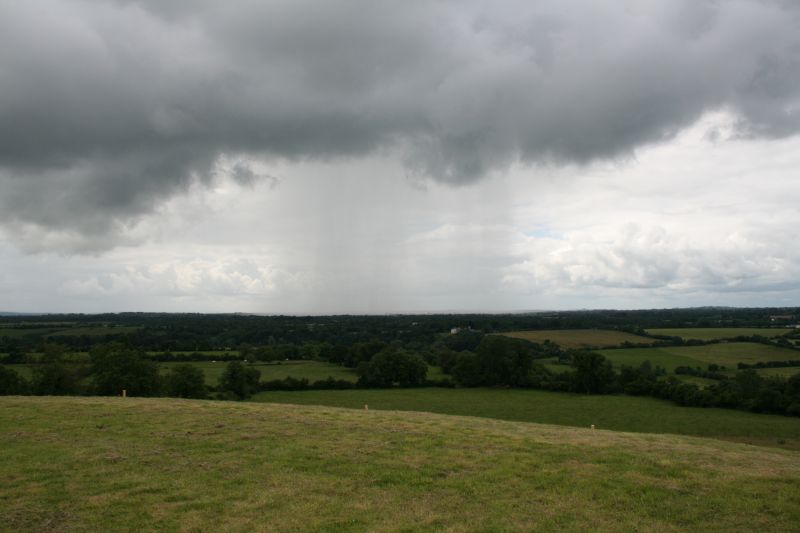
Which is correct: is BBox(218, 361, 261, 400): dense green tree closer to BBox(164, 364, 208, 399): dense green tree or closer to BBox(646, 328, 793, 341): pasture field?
BBox(164, 364, 208, 399): dense green tree

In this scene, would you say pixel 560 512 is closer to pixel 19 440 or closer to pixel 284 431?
pixel 284 431

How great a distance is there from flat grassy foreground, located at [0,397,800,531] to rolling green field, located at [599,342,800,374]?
8070 cm

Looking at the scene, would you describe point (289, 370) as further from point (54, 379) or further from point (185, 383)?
point (54, 379)

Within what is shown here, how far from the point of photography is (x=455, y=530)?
1186 centimetres

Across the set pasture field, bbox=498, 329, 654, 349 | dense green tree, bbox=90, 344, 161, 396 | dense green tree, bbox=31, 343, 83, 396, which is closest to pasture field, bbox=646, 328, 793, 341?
pasture field, bbox=498, 329, 654, 349

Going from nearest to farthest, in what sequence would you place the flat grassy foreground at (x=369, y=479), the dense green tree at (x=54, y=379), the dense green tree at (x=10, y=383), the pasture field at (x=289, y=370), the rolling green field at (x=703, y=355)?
the flat grassy foreground at (x=369, y=479), the dense green tree at (x=10, y=383), the dense green tree at (x=54, y=379), the pasture field at (x=289, y=370), the rolling green field at (x=703, y=355)

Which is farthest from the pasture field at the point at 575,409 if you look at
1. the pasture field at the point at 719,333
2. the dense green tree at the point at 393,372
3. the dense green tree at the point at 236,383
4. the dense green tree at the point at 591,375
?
the pasture field at the point at 719,333

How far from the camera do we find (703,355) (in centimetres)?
10800

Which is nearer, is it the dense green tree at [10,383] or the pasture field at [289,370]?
the dense green tree at [10,383]

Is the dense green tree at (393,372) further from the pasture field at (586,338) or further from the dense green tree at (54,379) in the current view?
the pasture field at (586,338)

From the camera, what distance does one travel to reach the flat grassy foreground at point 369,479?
12.6 m

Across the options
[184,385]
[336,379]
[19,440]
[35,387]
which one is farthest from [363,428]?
[336,379]

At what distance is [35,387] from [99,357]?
7700mm

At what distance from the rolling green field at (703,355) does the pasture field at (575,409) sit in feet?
88.5
